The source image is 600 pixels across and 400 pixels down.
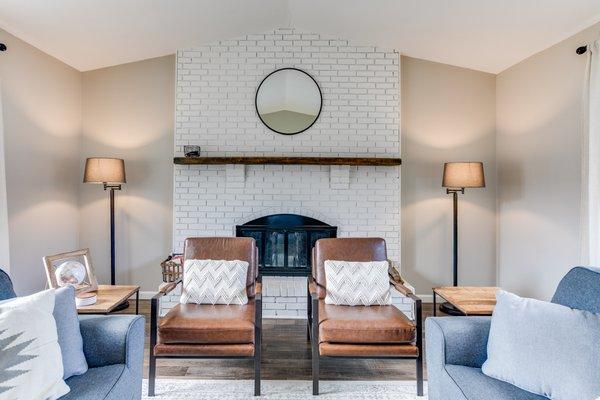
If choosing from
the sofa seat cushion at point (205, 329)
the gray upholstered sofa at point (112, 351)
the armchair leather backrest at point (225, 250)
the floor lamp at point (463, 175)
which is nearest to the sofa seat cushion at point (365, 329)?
the sofa seat cushion at point (205, 329)

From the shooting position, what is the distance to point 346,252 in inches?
109

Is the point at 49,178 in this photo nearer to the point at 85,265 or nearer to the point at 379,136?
the point at 85,265

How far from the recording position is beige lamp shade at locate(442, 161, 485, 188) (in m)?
3.41

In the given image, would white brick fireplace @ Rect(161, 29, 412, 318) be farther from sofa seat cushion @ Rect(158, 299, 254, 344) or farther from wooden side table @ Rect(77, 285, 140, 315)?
Answer: sofa seat cushion @ Rect(158, 299, 254, 344)

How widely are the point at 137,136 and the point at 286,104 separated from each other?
1.66 metres

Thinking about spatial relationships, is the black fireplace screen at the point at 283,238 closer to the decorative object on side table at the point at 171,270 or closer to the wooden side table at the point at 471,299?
the decorative object on side table at the point at 171,270

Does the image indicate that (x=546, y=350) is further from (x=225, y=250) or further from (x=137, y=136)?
(x=137, y=136)

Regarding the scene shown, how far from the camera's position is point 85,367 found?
155cm

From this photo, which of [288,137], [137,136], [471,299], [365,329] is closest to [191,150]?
[137,136]

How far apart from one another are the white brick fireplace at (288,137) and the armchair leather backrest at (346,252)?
0.98 meters

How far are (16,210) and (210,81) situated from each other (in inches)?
83.5

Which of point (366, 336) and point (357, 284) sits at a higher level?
point (357, 284)

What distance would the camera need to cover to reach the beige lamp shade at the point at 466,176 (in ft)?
11.2

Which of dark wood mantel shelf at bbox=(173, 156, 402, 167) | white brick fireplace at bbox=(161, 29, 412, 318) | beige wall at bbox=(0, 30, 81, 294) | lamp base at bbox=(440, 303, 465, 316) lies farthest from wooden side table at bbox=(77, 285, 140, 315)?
lamp base at bbox=(440, 303, 465, 316)
